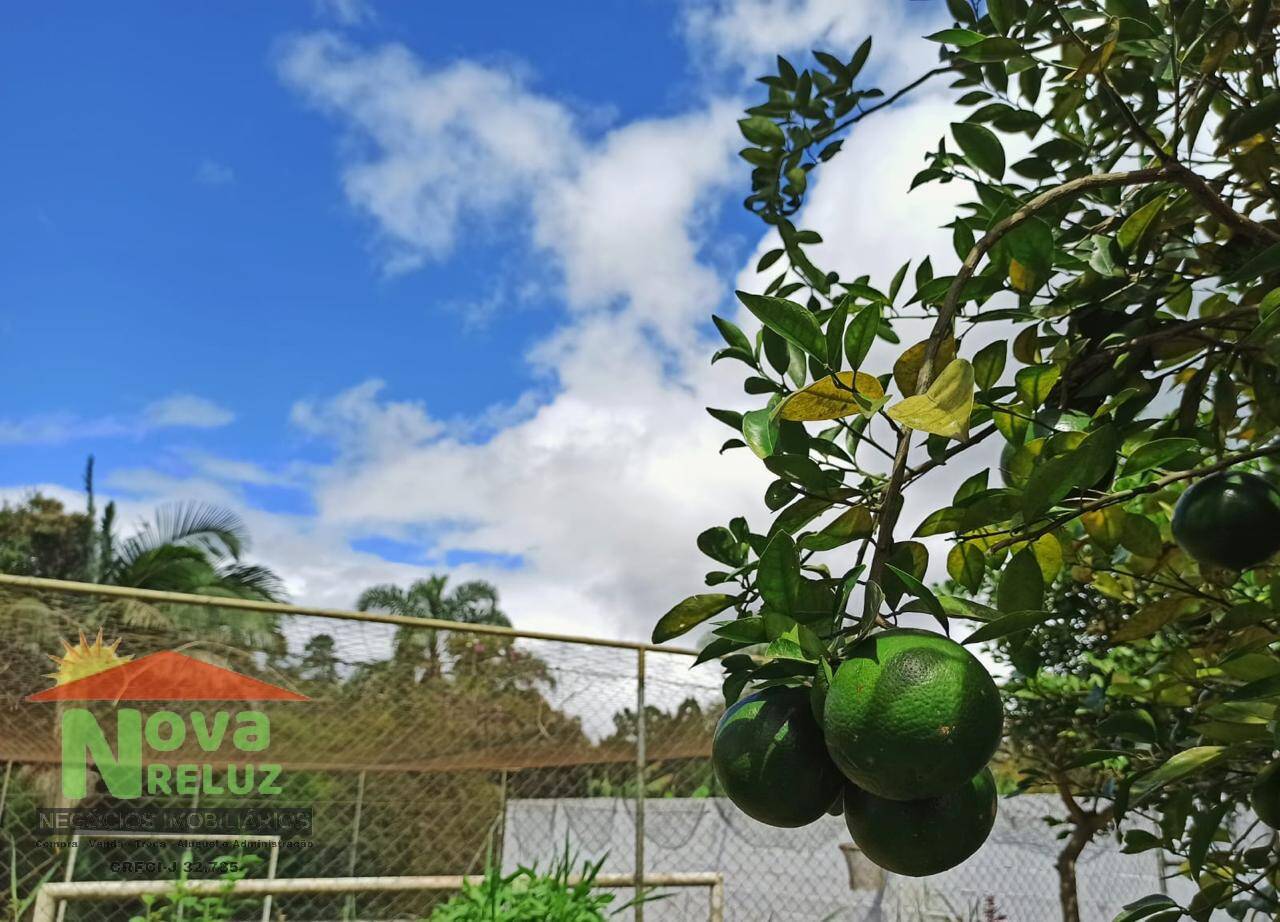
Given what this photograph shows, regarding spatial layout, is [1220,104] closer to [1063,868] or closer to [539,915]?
[539,915]

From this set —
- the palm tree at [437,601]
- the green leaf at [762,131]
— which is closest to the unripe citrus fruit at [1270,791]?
the green leaf at [762,131]

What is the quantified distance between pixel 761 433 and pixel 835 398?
74mm

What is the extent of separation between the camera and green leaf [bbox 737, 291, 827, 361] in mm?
567

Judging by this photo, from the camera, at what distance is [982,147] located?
869 millimetres

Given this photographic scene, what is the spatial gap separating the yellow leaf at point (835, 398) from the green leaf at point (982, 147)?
1.41 feet

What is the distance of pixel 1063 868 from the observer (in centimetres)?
310

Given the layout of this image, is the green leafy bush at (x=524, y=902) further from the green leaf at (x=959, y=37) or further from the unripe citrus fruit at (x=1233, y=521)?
the green leaf at (x=959, y=37)

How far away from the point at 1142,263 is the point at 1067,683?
7.57ft

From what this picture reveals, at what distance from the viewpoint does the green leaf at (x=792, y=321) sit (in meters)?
0.57

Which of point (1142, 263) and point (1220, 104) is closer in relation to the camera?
point (1142, 263)

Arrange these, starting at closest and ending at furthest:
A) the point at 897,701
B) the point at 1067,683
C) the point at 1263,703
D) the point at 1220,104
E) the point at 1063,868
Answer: the point at 897,701 → the point at 1263,703 → the point at 1220,104 → the point at 1067,683 → the point at 1063,868

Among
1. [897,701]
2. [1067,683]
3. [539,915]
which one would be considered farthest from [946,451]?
[1067,683]

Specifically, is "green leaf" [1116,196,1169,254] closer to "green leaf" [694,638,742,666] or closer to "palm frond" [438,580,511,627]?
"green leaf" [694,638,742,666]

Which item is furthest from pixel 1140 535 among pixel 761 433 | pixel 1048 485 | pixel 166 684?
pixel 166 684
